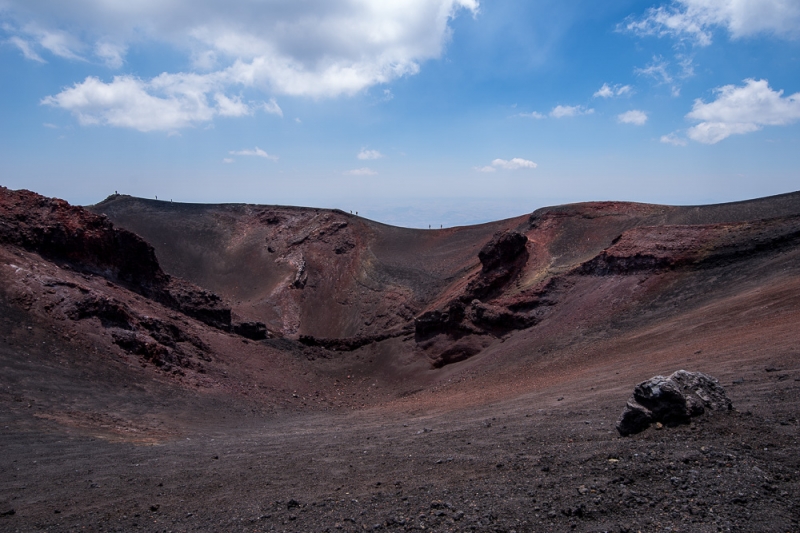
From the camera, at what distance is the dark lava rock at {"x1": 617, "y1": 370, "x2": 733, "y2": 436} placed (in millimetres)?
7715

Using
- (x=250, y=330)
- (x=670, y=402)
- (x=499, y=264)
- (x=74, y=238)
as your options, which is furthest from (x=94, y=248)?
(x=670, y=402)

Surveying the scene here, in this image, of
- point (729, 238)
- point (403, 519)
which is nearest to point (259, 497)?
point (403, 519)

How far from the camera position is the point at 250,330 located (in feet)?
93.8

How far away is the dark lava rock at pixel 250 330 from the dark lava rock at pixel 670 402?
75.8 feet

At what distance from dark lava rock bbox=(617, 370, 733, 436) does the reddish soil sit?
28cm

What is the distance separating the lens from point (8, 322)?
16828mm

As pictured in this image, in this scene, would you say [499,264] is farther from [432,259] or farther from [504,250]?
[432,259]

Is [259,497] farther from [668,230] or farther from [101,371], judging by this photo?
[668,230]

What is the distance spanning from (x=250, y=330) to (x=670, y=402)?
23.9 m

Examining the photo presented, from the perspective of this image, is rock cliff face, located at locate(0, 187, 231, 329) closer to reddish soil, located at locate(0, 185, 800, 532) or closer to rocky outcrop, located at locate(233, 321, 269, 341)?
reddish soil, located at locate(0, 185, 800, 532)

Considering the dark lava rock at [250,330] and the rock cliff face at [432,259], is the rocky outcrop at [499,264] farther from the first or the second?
the dark lava rock at [250,330]

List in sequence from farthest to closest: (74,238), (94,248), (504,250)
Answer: (504,250) < (94,248) < (74,238)

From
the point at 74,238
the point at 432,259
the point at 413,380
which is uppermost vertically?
the point at 74,238

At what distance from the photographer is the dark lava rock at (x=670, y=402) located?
7715 millimetres
